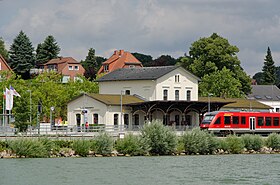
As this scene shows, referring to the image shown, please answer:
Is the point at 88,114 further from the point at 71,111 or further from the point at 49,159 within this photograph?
the point at 49,159

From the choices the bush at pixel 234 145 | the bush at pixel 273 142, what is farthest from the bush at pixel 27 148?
the bush at pixel 273 142

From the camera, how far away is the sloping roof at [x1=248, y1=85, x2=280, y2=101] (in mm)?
122625

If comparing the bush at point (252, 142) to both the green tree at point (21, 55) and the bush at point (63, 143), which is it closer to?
the bush at point (63, 143)

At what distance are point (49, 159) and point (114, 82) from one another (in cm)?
3661

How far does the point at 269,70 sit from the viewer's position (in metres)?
146

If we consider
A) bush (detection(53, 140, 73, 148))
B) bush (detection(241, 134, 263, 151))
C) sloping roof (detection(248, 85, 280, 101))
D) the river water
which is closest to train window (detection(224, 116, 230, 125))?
bush (detection(241, 134, 263, 151))

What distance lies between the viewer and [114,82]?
283 ft

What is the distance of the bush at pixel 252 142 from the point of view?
6375 centimetres

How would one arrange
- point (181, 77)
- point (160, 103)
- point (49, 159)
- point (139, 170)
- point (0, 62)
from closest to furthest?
point (139, 170) → point (49, 159) → point (160, 103) → point (181, 77) → point (0, 62)

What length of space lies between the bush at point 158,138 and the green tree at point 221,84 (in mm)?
44180

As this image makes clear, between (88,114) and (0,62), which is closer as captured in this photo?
(88,114)

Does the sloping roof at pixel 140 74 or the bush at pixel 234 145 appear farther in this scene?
the sloping roof at pixel 140 74

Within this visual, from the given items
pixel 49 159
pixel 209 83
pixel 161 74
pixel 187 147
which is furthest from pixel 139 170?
pixel 209 83

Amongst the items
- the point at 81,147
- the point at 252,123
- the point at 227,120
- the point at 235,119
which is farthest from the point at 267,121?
the point at 81,147
